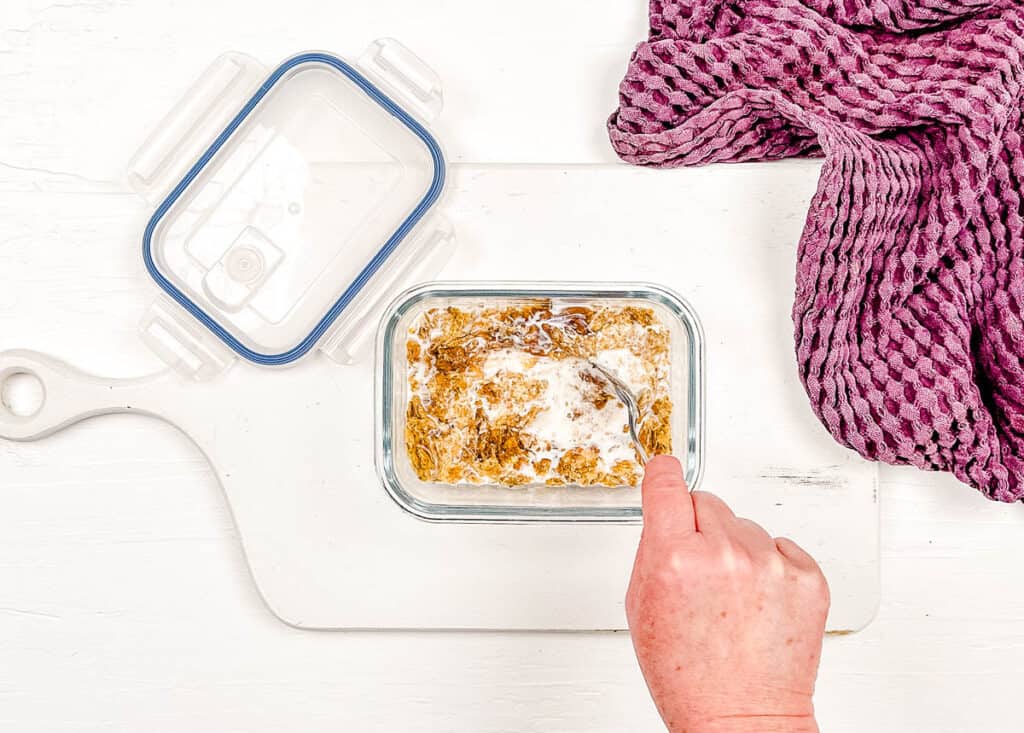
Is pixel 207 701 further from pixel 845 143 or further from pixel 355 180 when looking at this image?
pixel 845 143

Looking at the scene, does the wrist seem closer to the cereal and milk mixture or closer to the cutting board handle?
the cereal and milk mixture

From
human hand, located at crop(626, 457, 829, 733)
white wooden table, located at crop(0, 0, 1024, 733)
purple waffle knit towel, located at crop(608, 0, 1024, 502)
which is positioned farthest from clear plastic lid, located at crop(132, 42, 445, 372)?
human hand, located at crop(626, 457, 829, 733)

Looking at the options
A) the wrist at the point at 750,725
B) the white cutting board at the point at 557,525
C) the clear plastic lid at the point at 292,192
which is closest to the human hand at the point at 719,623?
→ the wrist at the point at 750,725

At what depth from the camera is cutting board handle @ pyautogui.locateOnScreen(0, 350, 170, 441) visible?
0.54 m

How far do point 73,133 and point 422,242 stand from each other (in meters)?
0.24

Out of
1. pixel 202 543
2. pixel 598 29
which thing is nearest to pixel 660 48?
pixel 598 29

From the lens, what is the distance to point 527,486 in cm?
53

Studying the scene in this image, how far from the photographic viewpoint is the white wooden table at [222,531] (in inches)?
22.0

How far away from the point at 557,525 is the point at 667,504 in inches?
4.7

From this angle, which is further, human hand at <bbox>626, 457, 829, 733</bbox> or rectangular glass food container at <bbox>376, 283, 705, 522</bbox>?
rectangular glass food container at <bbox>376, 283, 705, 522</bbox>

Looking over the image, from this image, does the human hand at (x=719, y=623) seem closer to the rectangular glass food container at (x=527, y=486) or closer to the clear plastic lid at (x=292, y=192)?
the rectangular glass food container at (x=527, y=486)

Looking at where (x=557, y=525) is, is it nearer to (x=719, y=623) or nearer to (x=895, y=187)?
(x=719, y=623)

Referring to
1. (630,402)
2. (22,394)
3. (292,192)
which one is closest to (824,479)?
(630,402)

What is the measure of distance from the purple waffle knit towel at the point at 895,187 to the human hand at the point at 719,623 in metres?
0.13
